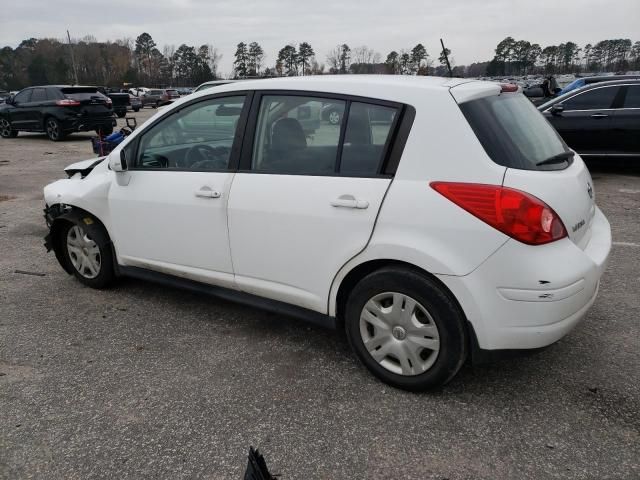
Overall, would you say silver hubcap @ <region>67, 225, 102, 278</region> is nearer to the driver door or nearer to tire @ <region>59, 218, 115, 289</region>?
tire @ <region>59, 218, 115, 289</region>

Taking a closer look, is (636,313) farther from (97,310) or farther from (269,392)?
(97,310)

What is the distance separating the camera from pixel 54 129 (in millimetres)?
16500

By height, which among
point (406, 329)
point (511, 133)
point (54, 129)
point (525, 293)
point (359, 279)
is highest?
point (511, 133)

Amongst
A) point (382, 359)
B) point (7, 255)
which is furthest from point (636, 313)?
point (7, 255)

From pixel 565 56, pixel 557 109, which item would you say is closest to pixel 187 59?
pixel 565 56

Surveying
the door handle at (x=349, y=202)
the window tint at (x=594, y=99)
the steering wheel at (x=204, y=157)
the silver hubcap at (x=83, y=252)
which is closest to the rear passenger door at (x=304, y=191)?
the door handle at (x=349, y=202)

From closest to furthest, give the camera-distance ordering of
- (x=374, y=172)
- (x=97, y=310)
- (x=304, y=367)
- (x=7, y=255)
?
1. (x=374, y=172)
2. (x=304, y=367)
3. (x=97, y=310)
4. (x=7, y=255)

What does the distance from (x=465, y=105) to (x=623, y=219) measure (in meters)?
4.84

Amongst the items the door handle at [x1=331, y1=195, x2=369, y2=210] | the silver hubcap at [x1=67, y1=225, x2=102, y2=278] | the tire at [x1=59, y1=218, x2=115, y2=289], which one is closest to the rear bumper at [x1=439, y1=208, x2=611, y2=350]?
the door handle at [x1=331, y1=195, x2=369, y2=210]

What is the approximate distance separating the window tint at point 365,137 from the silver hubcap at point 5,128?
18.7 metres

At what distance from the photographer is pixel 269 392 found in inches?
113

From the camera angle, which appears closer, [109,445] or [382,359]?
[109,445]

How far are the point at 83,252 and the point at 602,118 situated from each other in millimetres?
8426

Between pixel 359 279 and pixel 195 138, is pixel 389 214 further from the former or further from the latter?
pixel 195 138
